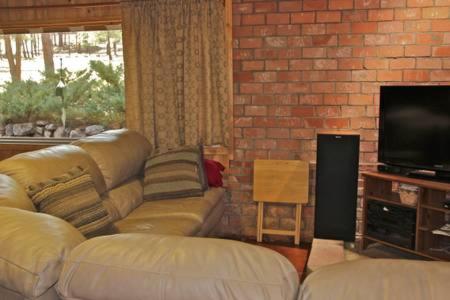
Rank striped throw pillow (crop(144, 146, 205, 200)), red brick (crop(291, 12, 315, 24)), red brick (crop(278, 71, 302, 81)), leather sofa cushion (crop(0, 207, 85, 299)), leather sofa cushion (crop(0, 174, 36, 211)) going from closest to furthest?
leather sofa cushion (crop(0, 207, 85, 299)) → leather sofa cushion (crop(0, 174, 36, 211)) → striped throw pillow (crop(144, 146, 205, 200)) → red brick (crop(291, 12, 315, 24)) → red brick (crop(278, 71, 302, 81))

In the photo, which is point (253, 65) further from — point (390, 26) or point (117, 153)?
point (117, 153)

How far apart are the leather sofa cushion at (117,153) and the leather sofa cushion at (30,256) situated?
190 centimetres

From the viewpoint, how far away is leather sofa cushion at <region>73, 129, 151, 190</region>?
3152 millimetres

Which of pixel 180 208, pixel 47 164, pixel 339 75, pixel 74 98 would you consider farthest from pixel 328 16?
pixel 74 98

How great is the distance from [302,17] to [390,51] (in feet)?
2.48

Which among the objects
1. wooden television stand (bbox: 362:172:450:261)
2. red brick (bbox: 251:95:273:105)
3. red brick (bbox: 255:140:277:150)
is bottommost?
wooden television stand (bbox: 362:172:450:261)

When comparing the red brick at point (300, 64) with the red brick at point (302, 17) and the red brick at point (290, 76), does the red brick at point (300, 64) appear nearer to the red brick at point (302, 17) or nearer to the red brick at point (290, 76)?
the red brick at point (290, 76)

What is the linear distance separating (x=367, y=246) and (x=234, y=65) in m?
1.88

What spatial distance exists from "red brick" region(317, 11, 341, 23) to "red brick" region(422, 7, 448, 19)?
2.12 feet

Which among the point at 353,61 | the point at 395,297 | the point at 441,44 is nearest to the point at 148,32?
the point at 353,61

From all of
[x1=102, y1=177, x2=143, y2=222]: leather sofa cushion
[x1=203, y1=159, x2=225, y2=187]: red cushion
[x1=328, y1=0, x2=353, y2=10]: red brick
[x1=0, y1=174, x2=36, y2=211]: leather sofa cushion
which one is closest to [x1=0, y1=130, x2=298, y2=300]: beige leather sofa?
[x1=0, y1=174, x2=36, y2=211]: leather sofa cushion

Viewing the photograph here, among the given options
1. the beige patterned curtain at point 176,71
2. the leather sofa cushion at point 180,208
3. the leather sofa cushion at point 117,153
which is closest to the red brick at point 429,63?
the beige patterned curtain at point 176,71

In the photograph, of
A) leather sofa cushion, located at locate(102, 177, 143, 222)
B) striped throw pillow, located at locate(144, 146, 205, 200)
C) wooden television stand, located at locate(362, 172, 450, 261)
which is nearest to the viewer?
leather sofa cushion, located at locate(102, 177, 143, 222)

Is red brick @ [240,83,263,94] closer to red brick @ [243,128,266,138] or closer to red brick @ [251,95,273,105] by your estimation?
red brick @ [251,95,273,105]
